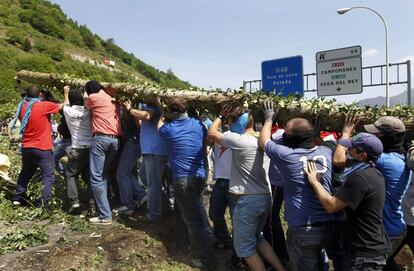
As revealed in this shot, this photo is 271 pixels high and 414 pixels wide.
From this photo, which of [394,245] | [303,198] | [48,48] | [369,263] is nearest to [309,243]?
[303,198]

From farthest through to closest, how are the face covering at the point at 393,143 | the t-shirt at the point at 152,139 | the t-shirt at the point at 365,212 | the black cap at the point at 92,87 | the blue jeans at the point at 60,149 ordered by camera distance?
the blue jeans at the point at 60,149, the black cap at the point at 92,87, the t-shirt at the point at 152,139, the face covering at the point at 393,143, the t-shirt at the point at 365,212

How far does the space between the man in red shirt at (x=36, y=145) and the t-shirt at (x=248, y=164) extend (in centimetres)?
348

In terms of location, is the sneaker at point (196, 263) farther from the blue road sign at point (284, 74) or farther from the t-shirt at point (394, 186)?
the blue road sign at point (284, 74)

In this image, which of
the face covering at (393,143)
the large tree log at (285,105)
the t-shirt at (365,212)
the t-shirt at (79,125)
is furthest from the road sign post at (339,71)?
the t-shirt at (365,212)

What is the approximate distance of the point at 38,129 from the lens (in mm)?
6684

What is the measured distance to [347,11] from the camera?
52.7ft

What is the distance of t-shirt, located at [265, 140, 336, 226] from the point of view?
12.4 feet

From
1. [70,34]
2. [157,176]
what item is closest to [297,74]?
[157,176]

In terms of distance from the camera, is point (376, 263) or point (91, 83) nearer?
point (376, 263)

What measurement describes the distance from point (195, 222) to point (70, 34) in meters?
97.9

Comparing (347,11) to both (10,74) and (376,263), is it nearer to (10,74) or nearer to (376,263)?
(376,263)

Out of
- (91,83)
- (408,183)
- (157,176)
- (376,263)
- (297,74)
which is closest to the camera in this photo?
(376,263)

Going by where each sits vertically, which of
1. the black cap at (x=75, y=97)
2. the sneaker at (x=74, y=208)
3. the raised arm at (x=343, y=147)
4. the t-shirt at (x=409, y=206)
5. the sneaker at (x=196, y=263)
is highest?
the black cap at (x=75, y=97)

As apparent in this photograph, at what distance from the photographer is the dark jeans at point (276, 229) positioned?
524 centimetres
